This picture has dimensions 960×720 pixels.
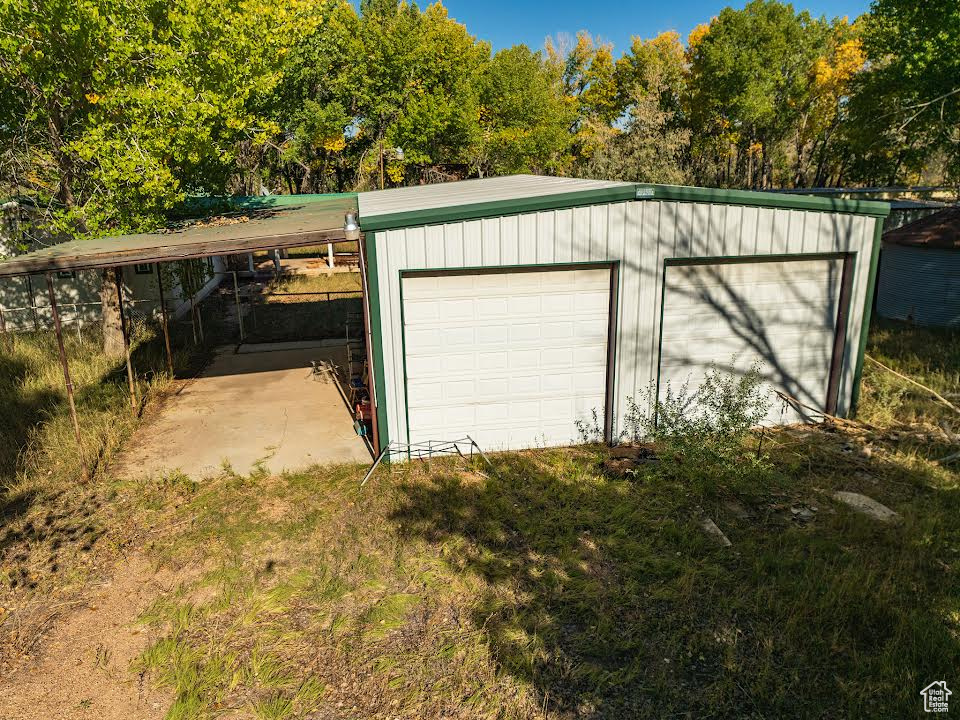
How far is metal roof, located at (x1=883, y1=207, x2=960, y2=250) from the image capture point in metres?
16.3

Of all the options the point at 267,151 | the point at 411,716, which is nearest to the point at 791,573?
the point at 411,716

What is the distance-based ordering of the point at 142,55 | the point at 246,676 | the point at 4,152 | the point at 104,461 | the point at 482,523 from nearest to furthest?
the point at 246,676 < the point at 482,523 < the point at 104,461 < the point at 142,55 < the point at 4,152

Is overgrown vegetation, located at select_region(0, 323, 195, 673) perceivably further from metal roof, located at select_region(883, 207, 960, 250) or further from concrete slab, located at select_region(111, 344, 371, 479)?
metal roof, located at select_region(883, 207, 960, 250)

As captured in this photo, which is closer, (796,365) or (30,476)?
(30,476)

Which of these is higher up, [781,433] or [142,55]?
[142,55]

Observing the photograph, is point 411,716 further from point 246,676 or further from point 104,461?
point 104,461

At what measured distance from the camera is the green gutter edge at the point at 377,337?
8.38 m

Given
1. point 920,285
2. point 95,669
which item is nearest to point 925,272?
point 920,285

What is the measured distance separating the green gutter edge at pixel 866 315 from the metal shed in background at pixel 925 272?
8.60 metres

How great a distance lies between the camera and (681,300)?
9469mm

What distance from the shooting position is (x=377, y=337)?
342 inches

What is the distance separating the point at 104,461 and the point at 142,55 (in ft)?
26.6

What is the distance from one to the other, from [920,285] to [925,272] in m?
0.36

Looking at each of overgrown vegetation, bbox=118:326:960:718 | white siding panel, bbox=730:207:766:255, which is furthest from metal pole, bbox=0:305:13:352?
white siding panel, bbox=730:207:766:255
